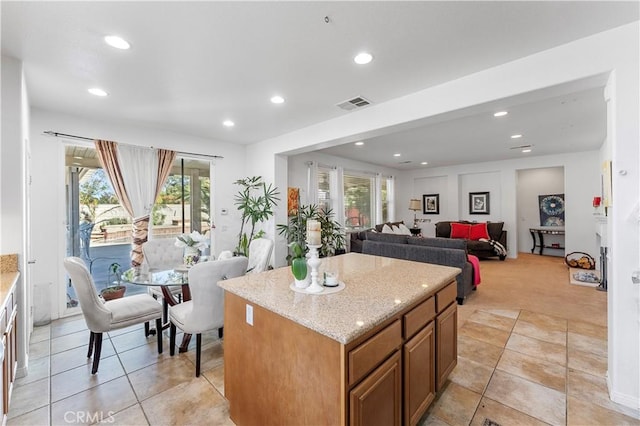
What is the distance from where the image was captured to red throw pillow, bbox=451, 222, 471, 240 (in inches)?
297

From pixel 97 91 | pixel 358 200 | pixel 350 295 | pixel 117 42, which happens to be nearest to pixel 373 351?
pixel 350 295

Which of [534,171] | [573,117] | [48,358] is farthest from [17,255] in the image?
[534,171]

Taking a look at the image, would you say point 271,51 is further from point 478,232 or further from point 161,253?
point 478,232

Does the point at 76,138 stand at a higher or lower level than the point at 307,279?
higher

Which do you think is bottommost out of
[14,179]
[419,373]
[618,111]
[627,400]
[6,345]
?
[627,400]

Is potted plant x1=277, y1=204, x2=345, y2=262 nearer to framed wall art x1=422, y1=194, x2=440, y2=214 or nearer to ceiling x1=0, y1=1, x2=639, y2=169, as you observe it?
ceiling x1=0, y1=1, x2=639, y2=169

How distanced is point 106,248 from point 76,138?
5.05ft

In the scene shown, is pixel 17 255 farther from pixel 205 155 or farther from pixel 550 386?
pixel 550 386

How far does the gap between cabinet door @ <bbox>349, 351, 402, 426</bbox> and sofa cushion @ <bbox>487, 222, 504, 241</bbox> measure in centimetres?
710

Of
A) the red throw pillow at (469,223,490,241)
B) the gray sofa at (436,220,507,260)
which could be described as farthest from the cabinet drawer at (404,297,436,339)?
the red throw pillow at (469,223,490,241)

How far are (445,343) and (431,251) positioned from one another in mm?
2378

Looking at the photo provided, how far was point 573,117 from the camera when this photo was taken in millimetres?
4051

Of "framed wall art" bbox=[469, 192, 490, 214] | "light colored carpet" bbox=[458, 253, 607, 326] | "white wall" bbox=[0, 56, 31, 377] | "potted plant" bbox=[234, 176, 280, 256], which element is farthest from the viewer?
"framed wall art" bbox=[469, 192, 490, 214]

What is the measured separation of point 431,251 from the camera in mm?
4273
